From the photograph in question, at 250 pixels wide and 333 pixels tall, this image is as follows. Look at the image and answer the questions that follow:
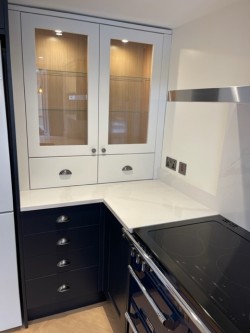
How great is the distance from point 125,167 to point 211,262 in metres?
1.17

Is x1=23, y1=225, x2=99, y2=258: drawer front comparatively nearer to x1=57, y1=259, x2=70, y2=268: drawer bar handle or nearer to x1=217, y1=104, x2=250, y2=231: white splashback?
x1=57, y1=259, x2=70, y2=268: drawer bar handle

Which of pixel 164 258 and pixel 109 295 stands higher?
pixel 164 258

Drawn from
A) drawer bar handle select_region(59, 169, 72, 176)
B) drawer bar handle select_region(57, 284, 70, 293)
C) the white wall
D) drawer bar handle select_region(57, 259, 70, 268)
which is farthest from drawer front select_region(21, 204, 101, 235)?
the white wall

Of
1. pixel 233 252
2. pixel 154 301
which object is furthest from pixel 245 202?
pixel 154 301

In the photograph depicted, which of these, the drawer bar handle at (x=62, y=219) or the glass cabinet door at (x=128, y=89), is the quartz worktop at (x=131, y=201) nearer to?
the drawer bar handle at (x=62, y=219)

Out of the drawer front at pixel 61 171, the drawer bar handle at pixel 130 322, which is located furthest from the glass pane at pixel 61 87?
the drawer bar handle at pixel 130 322

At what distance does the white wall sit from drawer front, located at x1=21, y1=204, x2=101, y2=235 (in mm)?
740

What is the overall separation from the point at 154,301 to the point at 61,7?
5.99ft

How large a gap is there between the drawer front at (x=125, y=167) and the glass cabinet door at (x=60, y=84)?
0.64 feet

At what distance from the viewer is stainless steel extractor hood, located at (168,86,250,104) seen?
942 millimetres

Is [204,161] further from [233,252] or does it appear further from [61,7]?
[61,7]

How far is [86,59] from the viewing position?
6.28 ft

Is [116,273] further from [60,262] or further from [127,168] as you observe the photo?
[127,168]

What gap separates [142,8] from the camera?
1.61 metres
